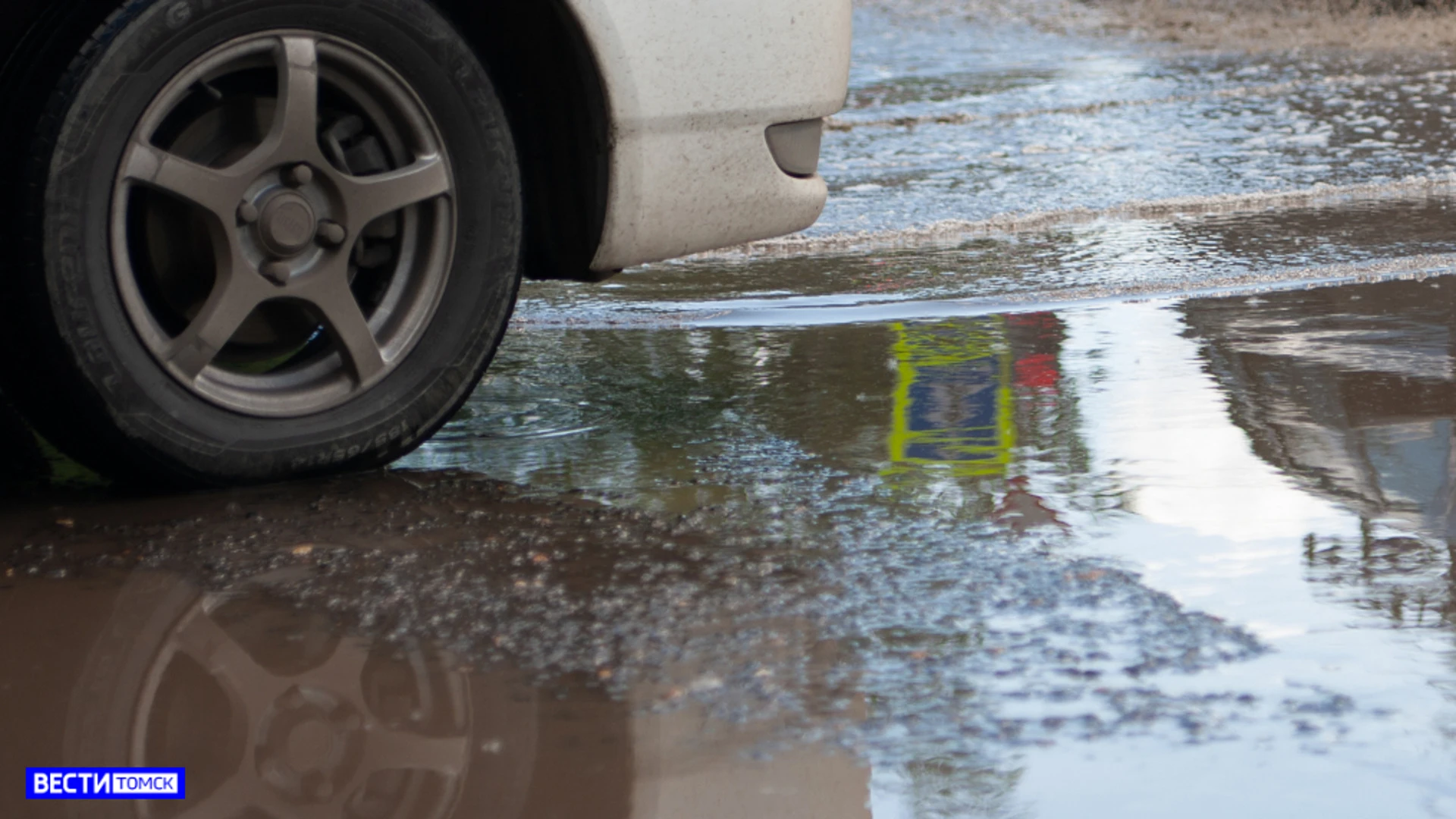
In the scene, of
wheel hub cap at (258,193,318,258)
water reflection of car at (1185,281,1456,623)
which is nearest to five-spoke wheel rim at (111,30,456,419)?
wheel hub cap at (258,193,318,258)

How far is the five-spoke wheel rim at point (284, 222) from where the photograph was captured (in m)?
2.91

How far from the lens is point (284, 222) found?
9.66 ft

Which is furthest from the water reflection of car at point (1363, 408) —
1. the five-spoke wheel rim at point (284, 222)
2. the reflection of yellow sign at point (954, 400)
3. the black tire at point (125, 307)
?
the five-spoke wheel rim at point (284, 222)

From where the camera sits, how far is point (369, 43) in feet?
9.89

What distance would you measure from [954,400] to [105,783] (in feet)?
6.79

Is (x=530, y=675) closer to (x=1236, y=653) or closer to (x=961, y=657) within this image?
(x=961, y=657)

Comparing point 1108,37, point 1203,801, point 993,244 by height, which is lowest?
point 1203,801

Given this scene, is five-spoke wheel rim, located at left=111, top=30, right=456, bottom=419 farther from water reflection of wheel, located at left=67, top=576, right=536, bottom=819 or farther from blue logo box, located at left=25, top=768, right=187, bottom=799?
blue logo box, located at left=25, top=768, right=187, bottom=799

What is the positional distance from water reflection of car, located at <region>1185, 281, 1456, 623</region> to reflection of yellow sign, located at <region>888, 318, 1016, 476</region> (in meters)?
0.49

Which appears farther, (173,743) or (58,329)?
(58,329)

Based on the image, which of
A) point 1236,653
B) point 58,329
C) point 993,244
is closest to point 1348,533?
point 1236,653

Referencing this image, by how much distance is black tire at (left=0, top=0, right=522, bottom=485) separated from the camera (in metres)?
2.78

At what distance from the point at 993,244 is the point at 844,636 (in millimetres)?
3449

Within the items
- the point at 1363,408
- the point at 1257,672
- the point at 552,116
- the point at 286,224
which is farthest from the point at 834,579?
the point at 1363,408
